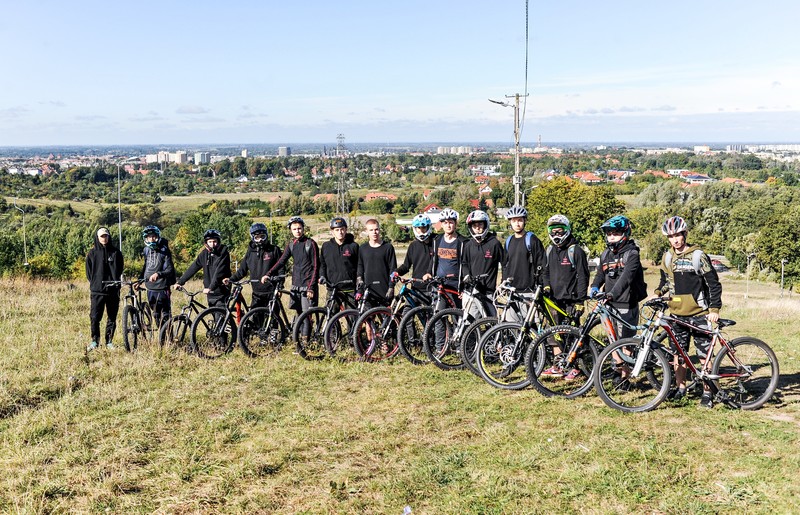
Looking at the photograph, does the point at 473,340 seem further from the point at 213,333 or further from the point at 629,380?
the point at 213,333

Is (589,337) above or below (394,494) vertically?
above

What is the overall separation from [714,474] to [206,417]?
170 inches

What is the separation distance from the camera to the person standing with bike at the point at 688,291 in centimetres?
587

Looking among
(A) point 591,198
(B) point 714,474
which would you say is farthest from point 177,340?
(A) point 591,198

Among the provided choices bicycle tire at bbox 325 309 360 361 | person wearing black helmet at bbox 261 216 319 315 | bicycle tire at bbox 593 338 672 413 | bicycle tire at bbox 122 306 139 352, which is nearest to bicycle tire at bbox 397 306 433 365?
bicycle tire at bbox 325 309 360 361

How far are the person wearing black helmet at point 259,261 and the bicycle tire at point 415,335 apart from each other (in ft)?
6.60

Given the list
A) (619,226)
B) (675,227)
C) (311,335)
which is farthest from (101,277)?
(675,227)

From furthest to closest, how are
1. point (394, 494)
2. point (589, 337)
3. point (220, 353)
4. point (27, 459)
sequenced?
point (220, 353) → point (589, 337) → point (27, 459) → point (394, 494)

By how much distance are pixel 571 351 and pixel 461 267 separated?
6.41 feet

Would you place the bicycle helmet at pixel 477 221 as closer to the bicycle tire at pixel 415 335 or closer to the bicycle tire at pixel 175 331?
the bicycle tire at pixel 415 335

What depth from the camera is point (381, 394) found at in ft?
21.4

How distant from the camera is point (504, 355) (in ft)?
22.0

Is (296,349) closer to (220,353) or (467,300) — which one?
(220,353)

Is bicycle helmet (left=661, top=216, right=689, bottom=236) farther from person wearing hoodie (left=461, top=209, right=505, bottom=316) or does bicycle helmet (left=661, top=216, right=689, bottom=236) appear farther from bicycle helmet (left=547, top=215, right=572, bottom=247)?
person wearing hoodie (left=461, top=209, right=505, bottom=316)
